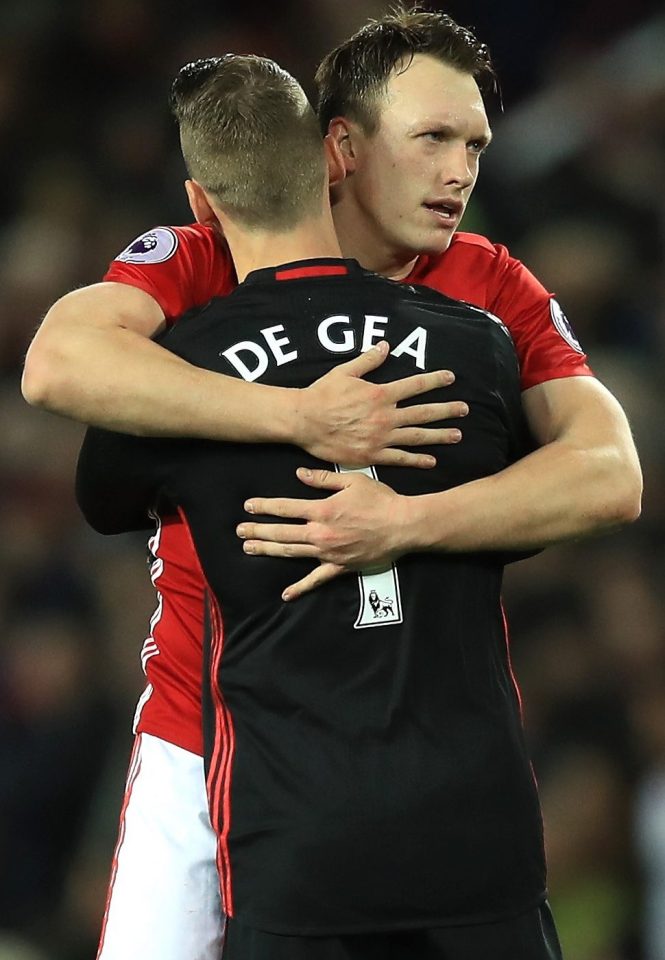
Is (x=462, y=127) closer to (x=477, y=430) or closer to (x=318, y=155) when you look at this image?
(x=318, y=155)

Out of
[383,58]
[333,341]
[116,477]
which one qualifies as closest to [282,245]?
[333,341]

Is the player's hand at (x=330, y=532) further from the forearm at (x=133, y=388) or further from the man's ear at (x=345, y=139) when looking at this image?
the man's ear at (x=345, y=139)

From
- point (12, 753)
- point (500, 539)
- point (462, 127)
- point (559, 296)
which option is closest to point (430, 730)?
point (500, 539)

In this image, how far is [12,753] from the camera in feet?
14.1

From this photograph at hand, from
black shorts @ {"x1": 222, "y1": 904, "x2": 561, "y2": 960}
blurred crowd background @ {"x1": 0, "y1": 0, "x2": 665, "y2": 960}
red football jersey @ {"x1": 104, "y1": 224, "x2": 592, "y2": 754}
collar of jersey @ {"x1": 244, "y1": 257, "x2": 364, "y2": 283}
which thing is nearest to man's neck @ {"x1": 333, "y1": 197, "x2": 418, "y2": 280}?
red football jersey @ {"x1": 104, "y1": 224, "x2": 592, "y2": 754}

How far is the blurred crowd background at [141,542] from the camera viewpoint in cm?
425

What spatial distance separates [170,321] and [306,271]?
28 cm

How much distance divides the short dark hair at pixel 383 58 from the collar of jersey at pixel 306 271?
56 centimetres

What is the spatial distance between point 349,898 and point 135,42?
13.3 ft

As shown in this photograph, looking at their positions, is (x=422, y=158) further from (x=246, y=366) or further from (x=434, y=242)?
(x=246, y=366)

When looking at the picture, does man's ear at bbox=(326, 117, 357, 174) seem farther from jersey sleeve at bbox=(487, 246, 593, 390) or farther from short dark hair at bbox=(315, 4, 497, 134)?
jersey sleeve at bbox=(487, 246, 593, 390)

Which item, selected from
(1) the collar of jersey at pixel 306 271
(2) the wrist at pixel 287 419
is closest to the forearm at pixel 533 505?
(2) the wrist at pixel 287 419

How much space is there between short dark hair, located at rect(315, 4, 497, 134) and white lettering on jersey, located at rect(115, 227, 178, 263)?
0.44 metres

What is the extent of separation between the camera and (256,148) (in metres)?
1.99
